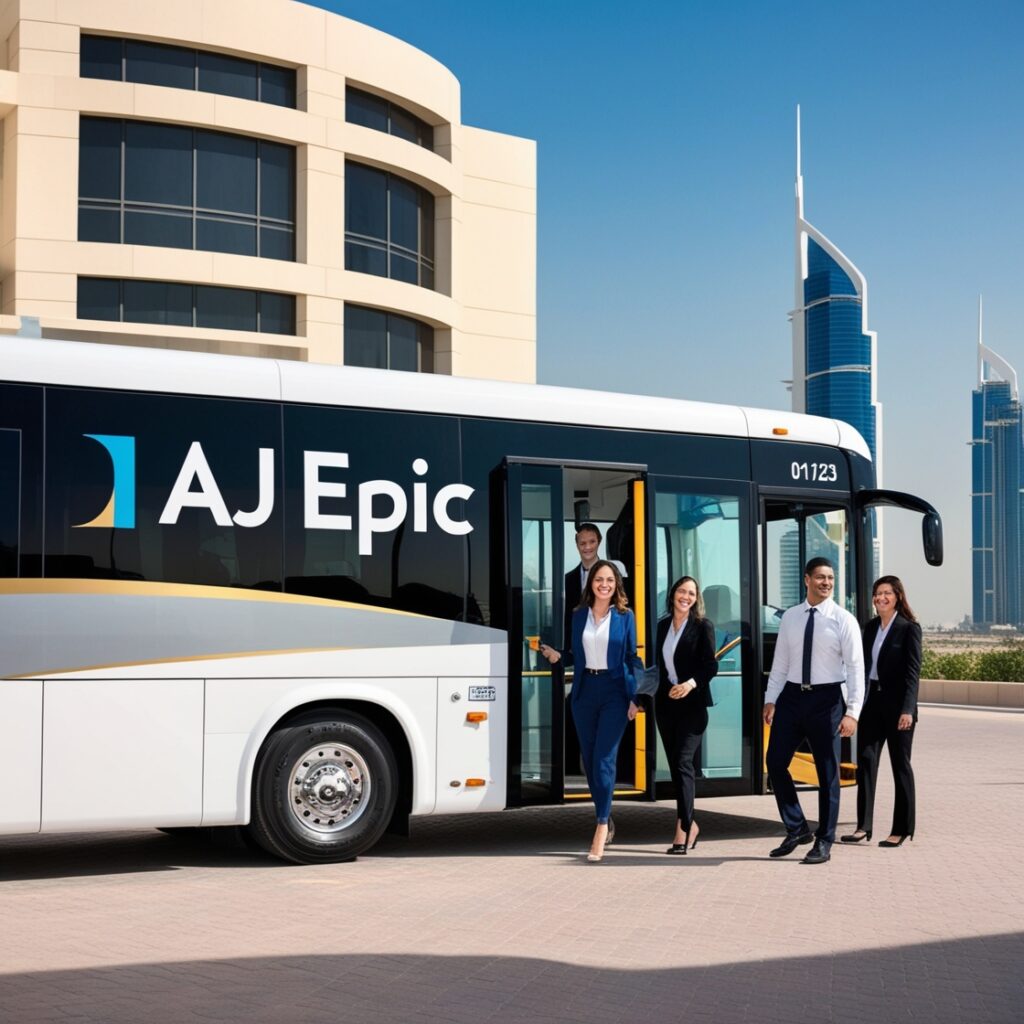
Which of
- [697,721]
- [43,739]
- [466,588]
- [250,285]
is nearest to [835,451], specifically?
[697,721]

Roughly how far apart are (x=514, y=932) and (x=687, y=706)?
126 inches

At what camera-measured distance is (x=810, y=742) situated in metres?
10.2

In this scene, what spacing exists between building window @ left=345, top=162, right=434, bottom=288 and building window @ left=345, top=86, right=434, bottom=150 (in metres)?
1.24

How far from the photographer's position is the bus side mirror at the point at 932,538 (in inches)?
462

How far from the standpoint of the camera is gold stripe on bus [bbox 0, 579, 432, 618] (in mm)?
8750

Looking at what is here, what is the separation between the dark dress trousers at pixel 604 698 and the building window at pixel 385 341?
27.3 meters

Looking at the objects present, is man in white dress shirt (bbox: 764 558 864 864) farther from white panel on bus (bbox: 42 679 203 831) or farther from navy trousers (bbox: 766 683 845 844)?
white panel on bus (bbox: 42 679 203 831)

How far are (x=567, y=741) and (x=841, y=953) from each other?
12.6 feet

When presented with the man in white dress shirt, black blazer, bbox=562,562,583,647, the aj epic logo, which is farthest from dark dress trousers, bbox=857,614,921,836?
the aj epic logo

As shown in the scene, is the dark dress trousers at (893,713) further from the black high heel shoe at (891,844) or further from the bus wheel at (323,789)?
the bus wheel at (323,789)

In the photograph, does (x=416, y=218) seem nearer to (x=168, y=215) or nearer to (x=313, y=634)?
(x=168, y=215)

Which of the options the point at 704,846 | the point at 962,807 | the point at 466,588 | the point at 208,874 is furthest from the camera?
the point at 962,807

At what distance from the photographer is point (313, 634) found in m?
9.58

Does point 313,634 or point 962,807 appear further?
point 962,807
